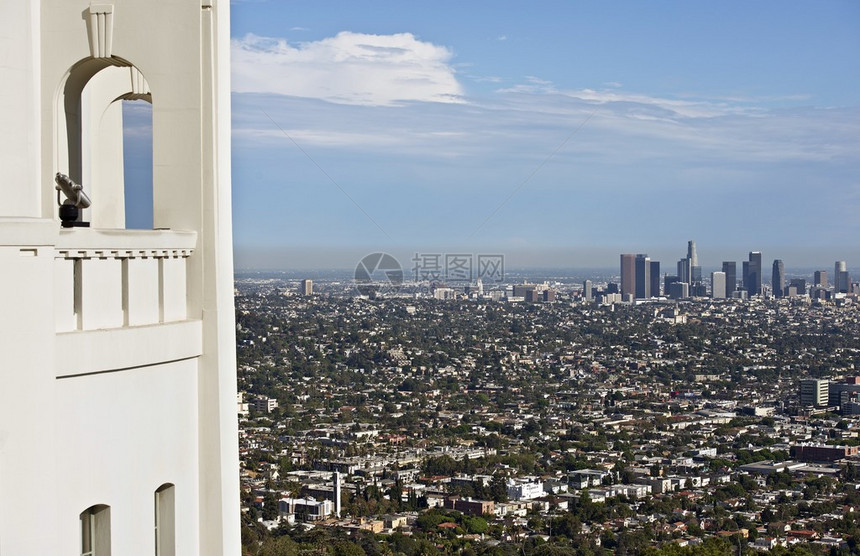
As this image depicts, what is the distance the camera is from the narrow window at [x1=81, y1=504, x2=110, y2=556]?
4.05m

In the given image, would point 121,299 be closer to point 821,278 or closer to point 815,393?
point 815,393

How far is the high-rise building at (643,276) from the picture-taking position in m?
77.4

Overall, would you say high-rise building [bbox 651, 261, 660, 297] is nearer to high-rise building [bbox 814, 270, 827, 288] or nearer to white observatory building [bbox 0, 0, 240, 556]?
high-rise building [bbox 814, 270, 827, 288]

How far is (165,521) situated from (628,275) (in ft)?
251

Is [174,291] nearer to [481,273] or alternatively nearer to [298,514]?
[298,514]

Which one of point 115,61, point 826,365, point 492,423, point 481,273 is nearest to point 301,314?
point 492,423

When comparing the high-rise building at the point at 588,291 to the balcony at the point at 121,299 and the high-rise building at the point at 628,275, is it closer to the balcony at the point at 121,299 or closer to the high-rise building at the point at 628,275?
the high-rise building at the point at 628,275

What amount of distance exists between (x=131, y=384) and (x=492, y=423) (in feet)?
151

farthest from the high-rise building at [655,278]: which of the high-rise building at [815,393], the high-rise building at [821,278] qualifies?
the high-rise building at [815,393]

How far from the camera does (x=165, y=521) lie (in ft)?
15.0

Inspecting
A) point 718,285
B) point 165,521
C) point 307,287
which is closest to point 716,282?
point 718,285

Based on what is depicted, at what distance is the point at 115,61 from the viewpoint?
4797 mm

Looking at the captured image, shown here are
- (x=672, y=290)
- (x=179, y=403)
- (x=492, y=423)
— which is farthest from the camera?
(x=672, y=290)

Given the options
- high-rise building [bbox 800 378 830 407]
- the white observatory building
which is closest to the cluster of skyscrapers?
high-rise building [bbox 800 378 830 407]
